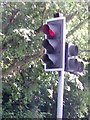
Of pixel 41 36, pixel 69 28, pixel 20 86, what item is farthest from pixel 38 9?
pixel 20 86

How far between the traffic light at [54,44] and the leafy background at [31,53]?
4440 mm

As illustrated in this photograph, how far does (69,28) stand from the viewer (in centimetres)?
1151

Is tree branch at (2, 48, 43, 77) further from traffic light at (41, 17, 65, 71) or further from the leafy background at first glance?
traffic light at (41, 17, 65, 71)

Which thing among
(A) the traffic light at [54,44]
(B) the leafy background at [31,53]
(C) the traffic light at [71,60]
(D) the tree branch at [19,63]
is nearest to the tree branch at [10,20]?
(B) the leafy background at [31,53]

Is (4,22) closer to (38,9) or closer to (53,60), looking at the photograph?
(38,9)

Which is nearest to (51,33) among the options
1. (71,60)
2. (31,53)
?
(71,60)

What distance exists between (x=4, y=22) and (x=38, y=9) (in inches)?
37.6

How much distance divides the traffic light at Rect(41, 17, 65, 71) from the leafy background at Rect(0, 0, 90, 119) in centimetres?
444

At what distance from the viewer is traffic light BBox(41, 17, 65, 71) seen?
18.1 feet

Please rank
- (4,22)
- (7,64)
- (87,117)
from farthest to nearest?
(87,117) < (7,64) < (4,22)

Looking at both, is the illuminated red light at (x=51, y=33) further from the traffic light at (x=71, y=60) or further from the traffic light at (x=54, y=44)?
the traffic light at (x=71, y=60)

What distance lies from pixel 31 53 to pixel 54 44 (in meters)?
5.36

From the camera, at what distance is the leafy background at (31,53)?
405 inches

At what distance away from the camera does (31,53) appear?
10.9m
